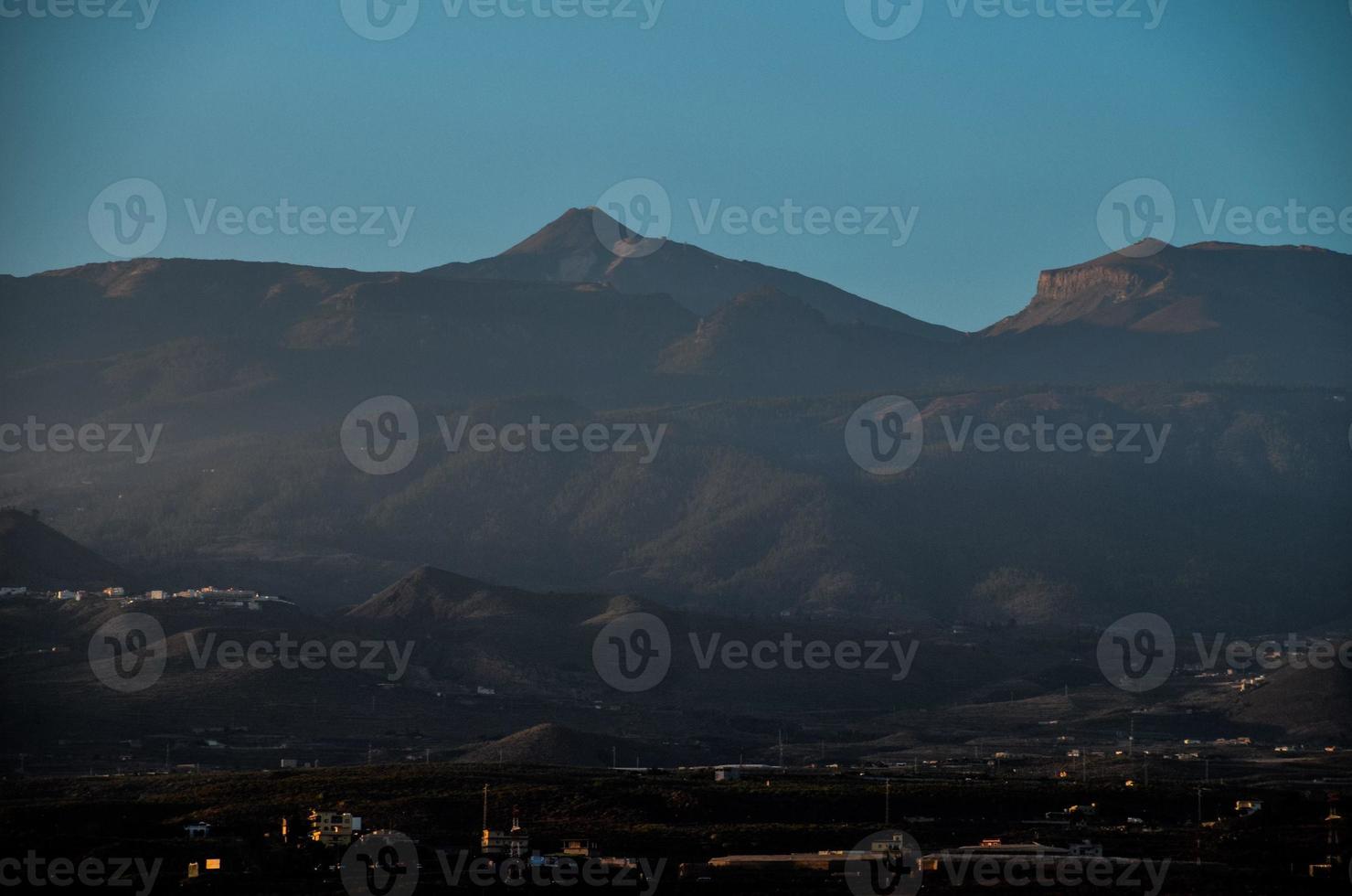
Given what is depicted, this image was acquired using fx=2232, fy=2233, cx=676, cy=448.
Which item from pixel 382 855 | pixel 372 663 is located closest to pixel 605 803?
pixel 382 855

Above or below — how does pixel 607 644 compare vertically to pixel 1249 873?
above

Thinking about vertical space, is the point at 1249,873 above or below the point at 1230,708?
below

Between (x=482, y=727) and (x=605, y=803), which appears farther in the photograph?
(x=482, y=727)

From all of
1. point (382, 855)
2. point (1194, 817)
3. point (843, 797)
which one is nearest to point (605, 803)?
point (843, 797)

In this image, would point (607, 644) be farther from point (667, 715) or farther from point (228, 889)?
point (228, 889)

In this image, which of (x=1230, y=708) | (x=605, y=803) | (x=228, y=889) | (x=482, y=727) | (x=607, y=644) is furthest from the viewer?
(x=607, y=644)

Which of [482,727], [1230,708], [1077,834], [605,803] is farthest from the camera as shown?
[1230,708]

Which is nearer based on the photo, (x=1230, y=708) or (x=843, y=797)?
(x=843, y=797)

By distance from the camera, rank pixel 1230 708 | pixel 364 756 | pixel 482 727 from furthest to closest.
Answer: pixel 1230 708 < pixel 482 727 < pixel 364 756

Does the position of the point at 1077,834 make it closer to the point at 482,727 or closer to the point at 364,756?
the point at 364,756
